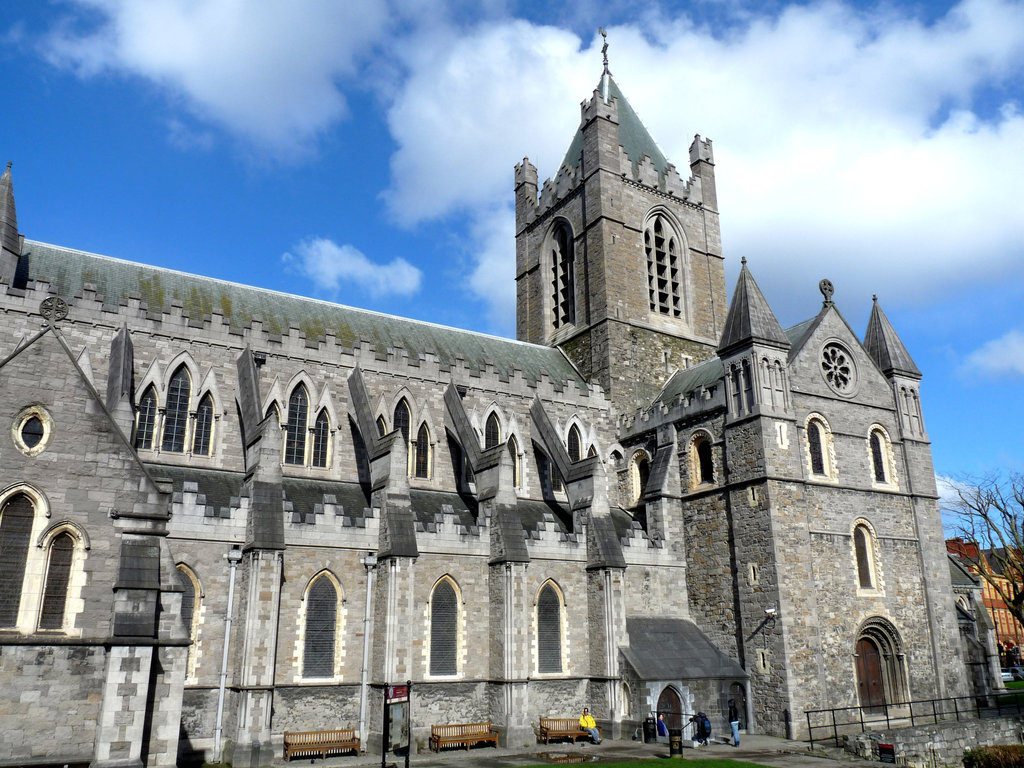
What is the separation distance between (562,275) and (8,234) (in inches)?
1000

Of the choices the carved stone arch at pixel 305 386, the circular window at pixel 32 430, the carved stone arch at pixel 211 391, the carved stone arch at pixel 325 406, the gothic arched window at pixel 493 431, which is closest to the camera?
the circular window at pixel 32 430

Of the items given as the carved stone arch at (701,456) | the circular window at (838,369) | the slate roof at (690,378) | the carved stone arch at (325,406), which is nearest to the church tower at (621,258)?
the slate roof at (690,378)

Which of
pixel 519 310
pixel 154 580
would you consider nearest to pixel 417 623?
pixel 154 580

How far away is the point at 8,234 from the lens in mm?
25328

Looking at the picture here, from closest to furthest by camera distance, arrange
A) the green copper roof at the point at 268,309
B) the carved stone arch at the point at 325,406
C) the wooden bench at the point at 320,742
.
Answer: the wooden bench at the point at 320,742 < the green copper roof at the point at 268,309 < the carved stone arch at the point at 325,406

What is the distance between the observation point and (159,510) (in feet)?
49.2

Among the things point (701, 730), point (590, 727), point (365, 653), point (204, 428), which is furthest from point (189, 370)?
point (701, 730)

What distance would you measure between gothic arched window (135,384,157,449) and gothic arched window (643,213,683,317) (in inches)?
928

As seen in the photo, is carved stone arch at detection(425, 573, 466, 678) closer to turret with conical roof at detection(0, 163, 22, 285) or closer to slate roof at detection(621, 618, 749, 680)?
slate roof at detection(621, 618, 749, 680)

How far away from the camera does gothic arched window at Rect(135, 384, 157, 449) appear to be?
2534 cm

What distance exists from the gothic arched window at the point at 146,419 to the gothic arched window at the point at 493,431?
39.7ft

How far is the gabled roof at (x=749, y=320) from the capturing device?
29.0m

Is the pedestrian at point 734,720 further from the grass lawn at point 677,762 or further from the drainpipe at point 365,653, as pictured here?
the drainpipe at point 365,653

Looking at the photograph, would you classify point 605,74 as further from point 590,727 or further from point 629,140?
point 590,727
